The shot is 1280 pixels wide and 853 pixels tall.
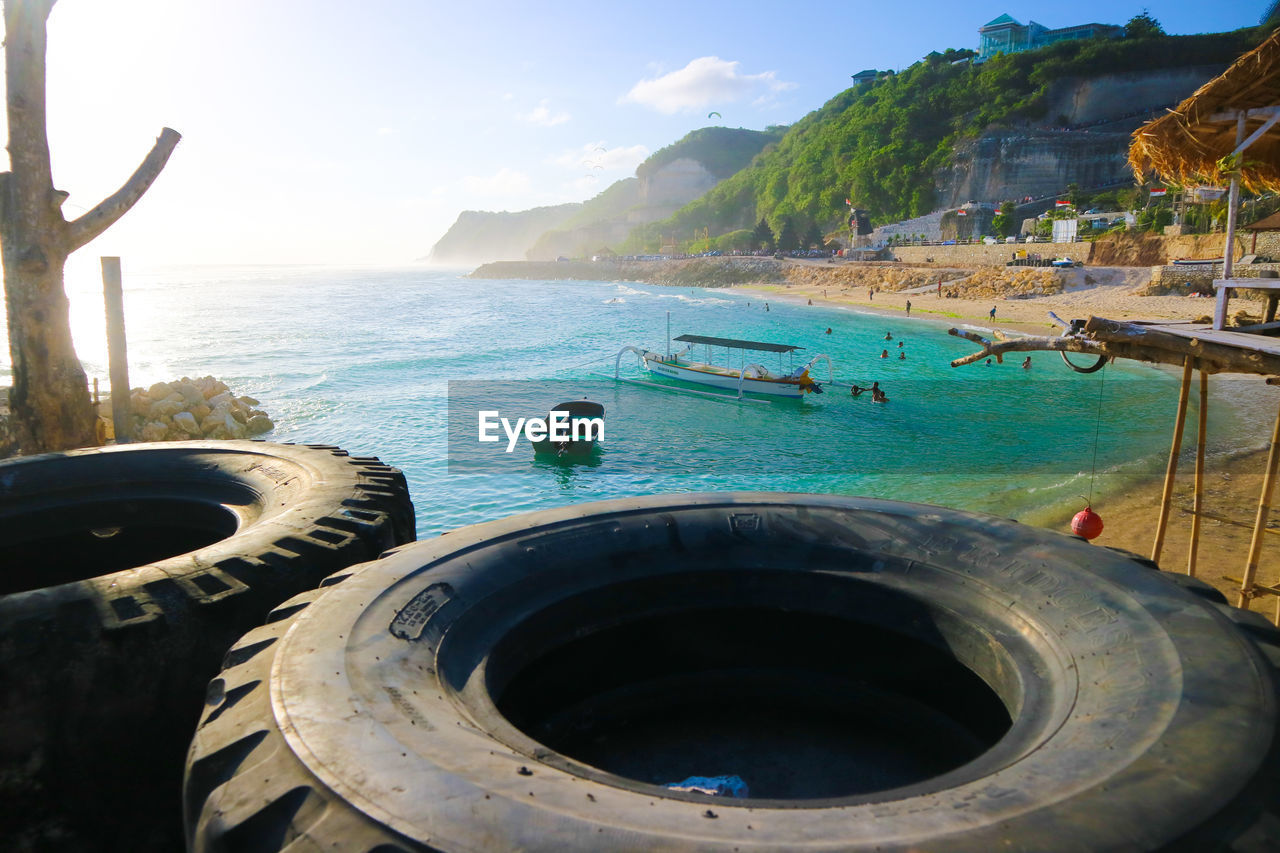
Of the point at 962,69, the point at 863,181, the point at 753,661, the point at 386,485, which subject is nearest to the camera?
the point at 753,661

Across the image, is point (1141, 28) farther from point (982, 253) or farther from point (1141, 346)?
point (1141, 346)

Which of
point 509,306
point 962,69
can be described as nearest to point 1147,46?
point 962,69

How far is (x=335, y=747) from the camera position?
6.75 ft

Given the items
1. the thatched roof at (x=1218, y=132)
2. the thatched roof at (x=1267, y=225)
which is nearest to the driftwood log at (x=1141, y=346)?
the thatched roof at (x=1218, y=132)

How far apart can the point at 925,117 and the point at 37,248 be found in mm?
128119

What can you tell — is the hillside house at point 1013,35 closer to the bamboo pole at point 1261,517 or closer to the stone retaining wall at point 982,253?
the stone retaining wall at point 982,253

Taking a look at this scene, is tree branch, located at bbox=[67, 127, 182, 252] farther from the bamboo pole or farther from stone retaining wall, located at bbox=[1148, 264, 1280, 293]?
stone retaining wall, located at bbox=[1148, 264, 1280, 293]

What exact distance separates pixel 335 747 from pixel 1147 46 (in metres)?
131

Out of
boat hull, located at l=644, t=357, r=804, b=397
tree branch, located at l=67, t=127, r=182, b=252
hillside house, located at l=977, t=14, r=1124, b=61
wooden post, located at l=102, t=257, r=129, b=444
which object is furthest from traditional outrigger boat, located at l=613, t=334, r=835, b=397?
hillside house, located at l=977, t=14, r=1124, b=61

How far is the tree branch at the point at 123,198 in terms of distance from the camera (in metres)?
8.99

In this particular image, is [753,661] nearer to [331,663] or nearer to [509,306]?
[331,663]

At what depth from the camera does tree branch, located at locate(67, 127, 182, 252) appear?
354 inches

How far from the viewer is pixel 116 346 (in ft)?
34.6

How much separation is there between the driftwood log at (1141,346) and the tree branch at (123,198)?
9.45 meters
